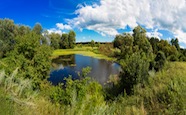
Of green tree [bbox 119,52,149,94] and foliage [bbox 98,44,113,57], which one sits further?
foliage [bbox 98,44,113,57]

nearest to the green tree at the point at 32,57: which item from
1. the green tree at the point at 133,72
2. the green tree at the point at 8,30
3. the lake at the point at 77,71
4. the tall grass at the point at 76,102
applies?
the lake at the point at 77,71

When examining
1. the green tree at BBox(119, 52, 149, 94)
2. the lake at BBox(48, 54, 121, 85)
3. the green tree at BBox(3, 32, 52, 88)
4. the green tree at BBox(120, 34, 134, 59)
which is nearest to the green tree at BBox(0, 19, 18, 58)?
the lake at BBox(48, 54, 121, 85)

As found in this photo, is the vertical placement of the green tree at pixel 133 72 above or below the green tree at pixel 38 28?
below

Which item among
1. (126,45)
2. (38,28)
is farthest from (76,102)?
(38,28)

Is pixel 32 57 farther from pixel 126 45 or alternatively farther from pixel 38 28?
Answer: pixel 126 45

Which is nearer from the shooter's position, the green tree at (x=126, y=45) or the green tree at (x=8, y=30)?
the green tree at (x=8, y=30)

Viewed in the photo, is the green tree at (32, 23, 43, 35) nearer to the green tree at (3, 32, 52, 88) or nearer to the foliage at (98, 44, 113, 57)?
the foliage at (98, 44, 113, 57)

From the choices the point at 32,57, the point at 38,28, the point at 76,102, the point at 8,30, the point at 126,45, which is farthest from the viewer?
the point at 38,28

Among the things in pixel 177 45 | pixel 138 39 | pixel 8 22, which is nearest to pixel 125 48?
pixel 138 39

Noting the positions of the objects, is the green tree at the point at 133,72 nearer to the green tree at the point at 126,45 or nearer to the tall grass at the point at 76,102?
the tall grass at the point at 76,102

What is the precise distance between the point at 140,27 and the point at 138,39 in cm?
328

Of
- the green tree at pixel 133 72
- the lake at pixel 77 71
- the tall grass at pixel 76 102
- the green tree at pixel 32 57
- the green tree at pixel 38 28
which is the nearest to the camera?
the tall grass at pixel 76 102

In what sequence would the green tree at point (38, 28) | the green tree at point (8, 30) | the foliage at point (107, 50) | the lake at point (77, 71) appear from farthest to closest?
the foliage at point (107, 50) → the green tree at point (38, 28) → the green tree at point (8, 30) → the lake at point (77, 71)

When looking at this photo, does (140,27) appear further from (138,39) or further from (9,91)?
(9,91)
